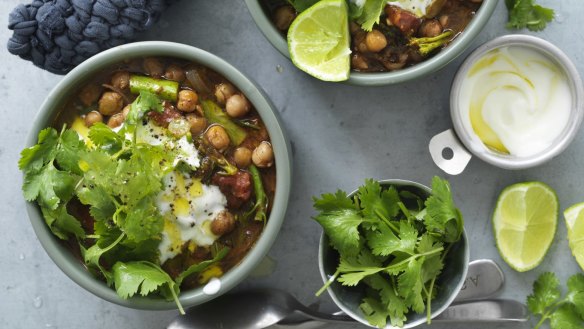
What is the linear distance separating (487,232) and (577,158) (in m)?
0.36

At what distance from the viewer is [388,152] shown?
7.86ft

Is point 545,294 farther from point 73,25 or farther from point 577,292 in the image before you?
point 73,25

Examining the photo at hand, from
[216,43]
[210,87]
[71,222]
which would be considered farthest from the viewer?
[216,43]

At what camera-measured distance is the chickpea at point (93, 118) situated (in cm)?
212

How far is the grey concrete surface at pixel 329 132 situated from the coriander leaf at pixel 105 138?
0.52 metres

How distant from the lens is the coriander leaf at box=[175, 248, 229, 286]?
80.1 inches

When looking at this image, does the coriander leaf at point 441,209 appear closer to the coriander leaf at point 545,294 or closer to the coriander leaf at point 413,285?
the coriander leaf at point 413,285

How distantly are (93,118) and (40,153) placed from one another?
19 centimetres

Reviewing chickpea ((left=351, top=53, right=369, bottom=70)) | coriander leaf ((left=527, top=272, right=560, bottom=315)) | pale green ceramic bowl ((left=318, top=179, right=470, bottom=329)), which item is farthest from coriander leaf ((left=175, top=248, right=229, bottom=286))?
coriander leaf ((left=527, top=272, right=560, bottom=315))

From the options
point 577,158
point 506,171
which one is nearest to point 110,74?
point 506,171

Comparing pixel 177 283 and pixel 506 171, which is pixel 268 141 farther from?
pixel 506 171

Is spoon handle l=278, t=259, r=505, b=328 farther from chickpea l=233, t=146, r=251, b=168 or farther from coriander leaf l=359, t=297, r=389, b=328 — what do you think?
chickpea l=233, t=146, r=251, b=168

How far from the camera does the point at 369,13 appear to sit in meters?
2.10

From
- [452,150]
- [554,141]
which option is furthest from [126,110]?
[554,141]
